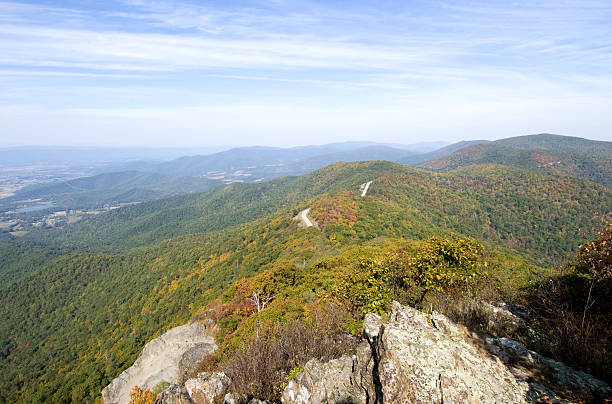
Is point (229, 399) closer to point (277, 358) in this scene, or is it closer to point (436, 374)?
point (277, 358)

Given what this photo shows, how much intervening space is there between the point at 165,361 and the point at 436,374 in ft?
107

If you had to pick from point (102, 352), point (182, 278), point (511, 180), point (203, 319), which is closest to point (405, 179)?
point (511, 180)

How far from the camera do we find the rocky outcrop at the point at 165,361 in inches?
990

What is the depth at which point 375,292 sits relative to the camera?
50.2 feet

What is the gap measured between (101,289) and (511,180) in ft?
705

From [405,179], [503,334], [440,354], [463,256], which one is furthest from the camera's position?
[405,179]

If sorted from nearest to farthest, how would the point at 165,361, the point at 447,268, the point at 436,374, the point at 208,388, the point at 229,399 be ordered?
1. the point at 436,374
2. the point at 229,399
3. the point at 208,388
4. the point at 447,268
5. the point at 165,361

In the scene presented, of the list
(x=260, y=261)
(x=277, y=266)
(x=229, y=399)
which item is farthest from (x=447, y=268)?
(x=260, y=261)

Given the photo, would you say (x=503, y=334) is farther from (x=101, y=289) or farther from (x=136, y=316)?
(x=101, y=289)

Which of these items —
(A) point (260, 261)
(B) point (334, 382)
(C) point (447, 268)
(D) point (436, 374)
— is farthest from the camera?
(A) point (260, 261)

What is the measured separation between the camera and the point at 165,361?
2942 centimetres

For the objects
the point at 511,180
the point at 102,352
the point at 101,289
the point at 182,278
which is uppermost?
the point at 511,180

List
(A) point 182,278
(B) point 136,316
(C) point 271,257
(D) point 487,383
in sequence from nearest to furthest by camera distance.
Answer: (D) point 487,383
(C) point 271,257
(B) point 136,316
(A) point 182,278

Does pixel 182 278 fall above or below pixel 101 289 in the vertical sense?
above
